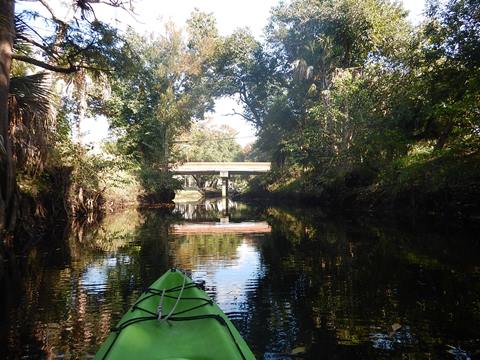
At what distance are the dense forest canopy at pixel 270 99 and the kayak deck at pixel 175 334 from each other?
5213mm

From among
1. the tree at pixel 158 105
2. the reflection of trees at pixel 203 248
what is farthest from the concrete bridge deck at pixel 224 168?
the reflection of trees at pixel 203 248

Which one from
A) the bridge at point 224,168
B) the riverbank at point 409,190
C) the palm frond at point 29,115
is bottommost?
the riverbank at point 409,190

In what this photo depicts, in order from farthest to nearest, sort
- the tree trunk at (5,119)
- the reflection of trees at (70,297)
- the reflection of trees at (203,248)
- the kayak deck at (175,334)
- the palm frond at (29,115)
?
the palm frond at (29,115) → the reflection of trees at (203,248) → the tree trunk at (5,119) → the reflection of trees at (70,297) → the kayak deck at (175,334)

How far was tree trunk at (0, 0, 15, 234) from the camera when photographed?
9219 mm

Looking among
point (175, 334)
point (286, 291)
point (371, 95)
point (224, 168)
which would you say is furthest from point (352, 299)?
point (224, 168)

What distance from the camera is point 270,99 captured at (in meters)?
47.5

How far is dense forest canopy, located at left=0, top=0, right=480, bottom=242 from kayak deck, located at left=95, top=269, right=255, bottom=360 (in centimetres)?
521

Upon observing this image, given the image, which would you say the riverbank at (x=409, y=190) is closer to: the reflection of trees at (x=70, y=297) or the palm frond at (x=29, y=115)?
the reflection of trees at (x=70, y=297)

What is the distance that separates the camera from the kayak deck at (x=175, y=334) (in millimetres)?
3570

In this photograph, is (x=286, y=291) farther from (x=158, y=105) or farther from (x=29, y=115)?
(x=158, y=105)

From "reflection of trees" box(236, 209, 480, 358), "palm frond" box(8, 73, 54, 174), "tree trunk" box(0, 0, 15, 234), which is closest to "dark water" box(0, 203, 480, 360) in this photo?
"reflection of trees" box(236, 209, 480, 358)

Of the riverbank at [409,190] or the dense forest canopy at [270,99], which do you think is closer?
the dense forest canopy at [270,99]

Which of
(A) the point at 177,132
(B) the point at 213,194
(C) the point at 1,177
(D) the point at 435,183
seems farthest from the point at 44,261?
(B) the point at 213,194

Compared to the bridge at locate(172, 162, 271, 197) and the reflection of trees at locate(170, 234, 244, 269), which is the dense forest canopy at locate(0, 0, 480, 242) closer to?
the bridge at locate(172, 162, 271, 197)
